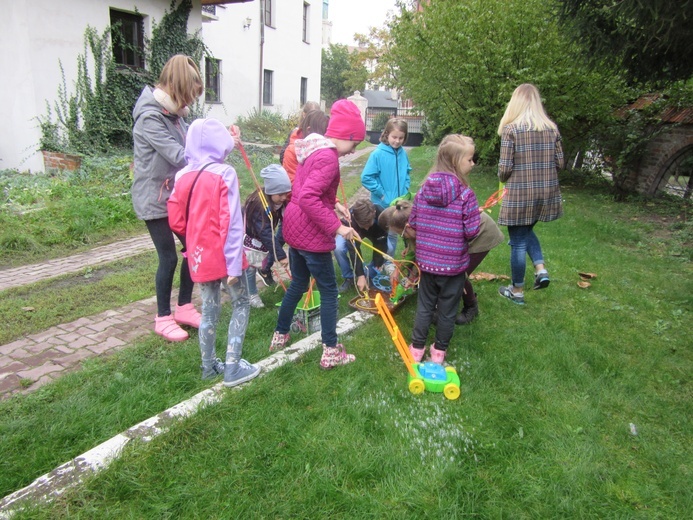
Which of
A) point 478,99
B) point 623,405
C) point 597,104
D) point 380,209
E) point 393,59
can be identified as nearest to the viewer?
point 623,405

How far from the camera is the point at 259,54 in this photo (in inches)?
771

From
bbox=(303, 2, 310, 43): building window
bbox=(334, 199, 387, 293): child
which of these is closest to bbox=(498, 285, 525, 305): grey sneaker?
bbox=(334, 199, 387, 293): child

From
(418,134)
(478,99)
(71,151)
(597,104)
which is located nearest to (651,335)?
(597,104)

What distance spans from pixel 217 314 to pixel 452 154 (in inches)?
77.2

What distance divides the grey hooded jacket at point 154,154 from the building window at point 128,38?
9029mm

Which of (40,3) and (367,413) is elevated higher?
(40,3)

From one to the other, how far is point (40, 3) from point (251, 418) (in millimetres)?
10159

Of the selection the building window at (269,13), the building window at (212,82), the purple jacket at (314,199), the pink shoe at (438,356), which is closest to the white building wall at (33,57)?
the building window at (212,82)

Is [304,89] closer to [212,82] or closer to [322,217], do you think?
[212,82]

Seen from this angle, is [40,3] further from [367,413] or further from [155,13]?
[367,413]

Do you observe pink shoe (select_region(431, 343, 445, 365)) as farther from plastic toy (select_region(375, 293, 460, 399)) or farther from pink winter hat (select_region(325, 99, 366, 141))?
pink winter hat (select_region(325, 99, 366, 141))

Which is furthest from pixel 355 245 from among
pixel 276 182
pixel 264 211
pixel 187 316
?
pixel 187 316

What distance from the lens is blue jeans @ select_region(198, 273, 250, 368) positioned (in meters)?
3.15

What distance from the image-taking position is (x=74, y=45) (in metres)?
Answer: 9.98
